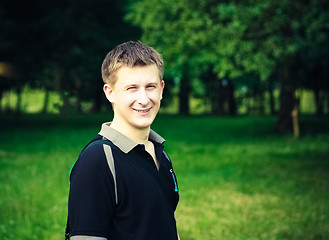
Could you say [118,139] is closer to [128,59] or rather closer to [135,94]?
[135,94]

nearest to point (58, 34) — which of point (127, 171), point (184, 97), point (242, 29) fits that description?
point (242, 29)

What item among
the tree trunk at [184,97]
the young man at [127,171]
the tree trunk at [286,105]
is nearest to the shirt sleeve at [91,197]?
the young man at [127,171]

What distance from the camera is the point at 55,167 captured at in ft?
41.7

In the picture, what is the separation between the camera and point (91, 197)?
202 cm

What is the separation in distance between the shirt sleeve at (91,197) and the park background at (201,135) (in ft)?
10.2

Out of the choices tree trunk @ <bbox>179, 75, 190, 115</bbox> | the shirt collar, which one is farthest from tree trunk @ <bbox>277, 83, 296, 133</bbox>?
tree trunk @ <bbox>179, 75, 190, 115</bbox>

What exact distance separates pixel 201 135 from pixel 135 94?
2167cm

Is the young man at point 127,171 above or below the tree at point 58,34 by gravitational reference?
below

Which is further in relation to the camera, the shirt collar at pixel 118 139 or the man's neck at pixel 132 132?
the man's neck at pixel 132 132

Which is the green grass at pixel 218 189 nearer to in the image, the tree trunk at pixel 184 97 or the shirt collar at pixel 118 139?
the shirt collar at pixel 118 139

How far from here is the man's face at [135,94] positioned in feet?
7.34

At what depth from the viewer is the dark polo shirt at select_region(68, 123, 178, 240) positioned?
6.64 feet

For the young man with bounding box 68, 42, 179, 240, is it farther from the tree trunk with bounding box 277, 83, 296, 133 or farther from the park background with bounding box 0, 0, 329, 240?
the tree trunk with bounding box 277, 83, 296, 133

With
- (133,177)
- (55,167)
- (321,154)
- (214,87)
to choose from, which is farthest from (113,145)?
(214,87)
